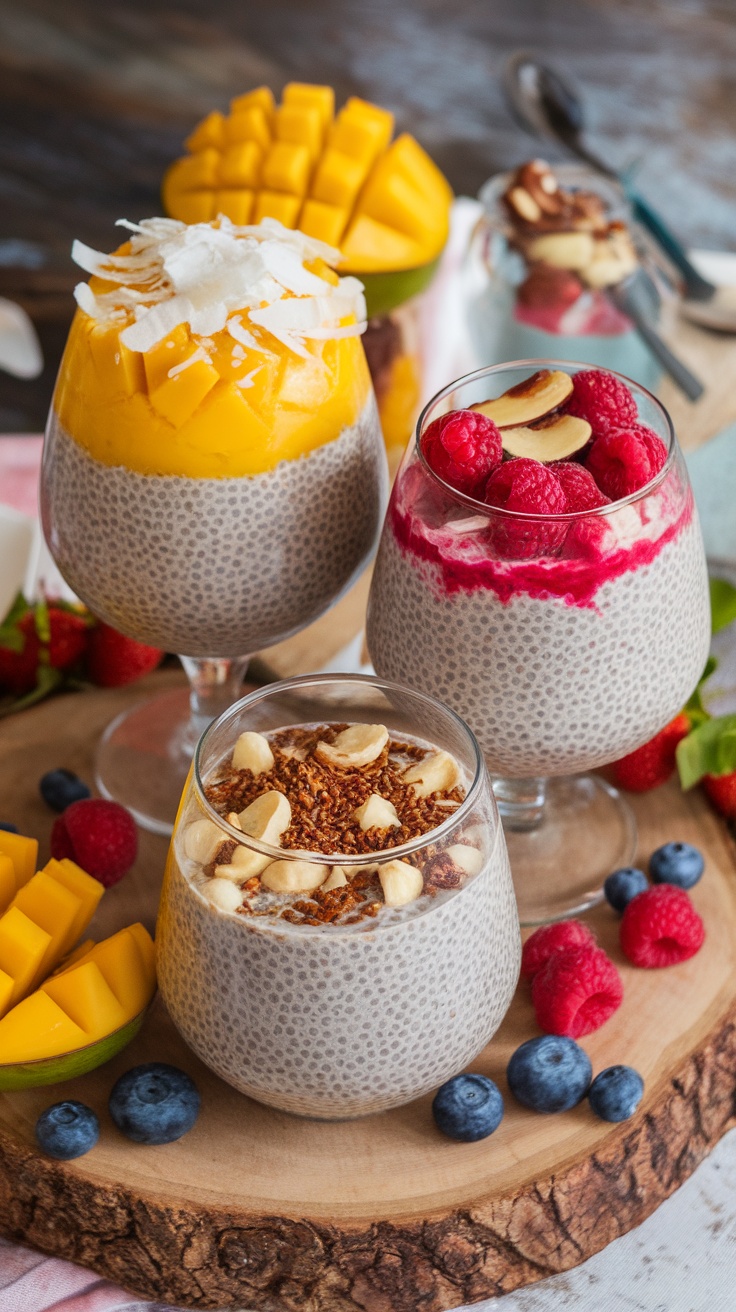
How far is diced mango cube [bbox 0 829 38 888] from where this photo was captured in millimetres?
1087

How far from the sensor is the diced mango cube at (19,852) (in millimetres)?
1087

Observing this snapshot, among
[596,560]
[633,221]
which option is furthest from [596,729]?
[633,221]

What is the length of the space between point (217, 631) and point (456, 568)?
9.6 inches

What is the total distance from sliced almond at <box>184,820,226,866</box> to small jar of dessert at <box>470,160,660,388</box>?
1013mm

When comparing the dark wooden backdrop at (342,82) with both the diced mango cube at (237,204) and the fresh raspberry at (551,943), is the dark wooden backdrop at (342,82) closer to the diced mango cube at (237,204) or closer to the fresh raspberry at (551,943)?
the diced mango cube at (237,204)

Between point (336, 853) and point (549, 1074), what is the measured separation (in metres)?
0.27

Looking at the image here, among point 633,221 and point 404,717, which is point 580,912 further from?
point 633,221

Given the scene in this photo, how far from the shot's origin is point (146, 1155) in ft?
3.24

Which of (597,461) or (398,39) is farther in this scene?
(398,39)

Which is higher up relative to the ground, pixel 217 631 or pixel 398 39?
pixel 217 631

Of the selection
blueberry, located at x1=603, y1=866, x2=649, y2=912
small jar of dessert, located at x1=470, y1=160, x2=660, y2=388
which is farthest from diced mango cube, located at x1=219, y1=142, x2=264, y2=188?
blueberry, located at x1=603, y1=866, x2=649, y2=912

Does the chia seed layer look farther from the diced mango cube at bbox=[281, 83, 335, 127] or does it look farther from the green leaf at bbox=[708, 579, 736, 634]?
the diced mango cube at bbox=[281, 83, 335, 127]

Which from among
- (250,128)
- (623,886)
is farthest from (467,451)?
(250,128)

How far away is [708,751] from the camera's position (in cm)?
129
